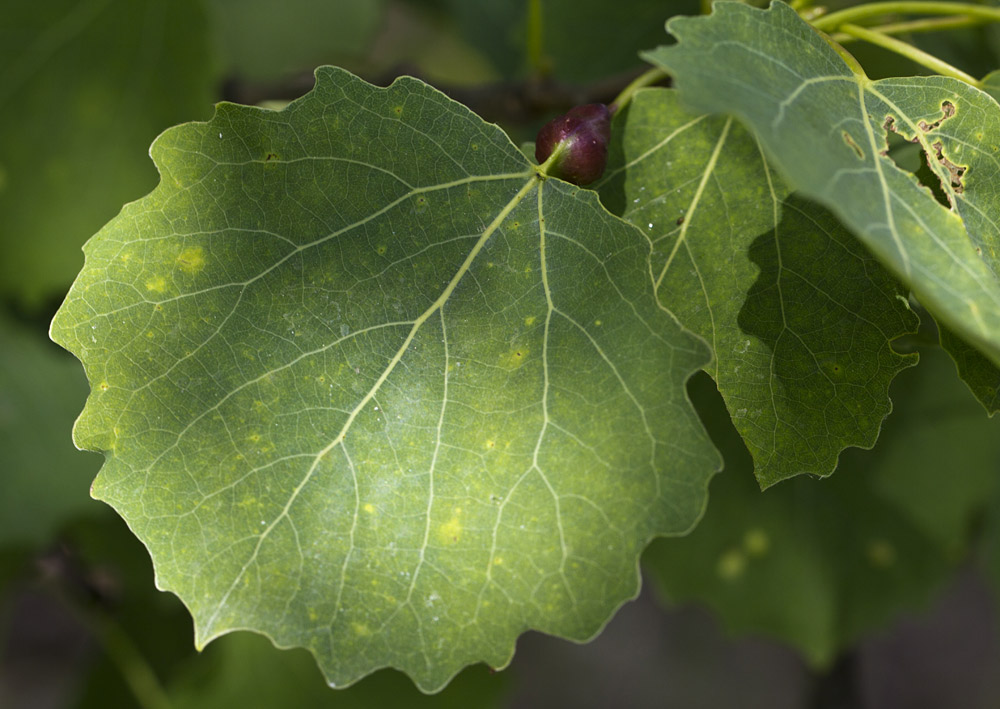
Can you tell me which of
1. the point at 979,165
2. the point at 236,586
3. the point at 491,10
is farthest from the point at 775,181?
the point at 491,10

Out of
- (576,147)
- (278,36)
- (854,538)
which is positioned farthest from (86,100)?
(854,538)

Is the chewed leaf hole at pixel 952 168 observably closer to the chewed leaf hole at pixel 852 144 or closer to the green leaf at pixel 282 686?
the chewed leaf hole at pixel 852 144

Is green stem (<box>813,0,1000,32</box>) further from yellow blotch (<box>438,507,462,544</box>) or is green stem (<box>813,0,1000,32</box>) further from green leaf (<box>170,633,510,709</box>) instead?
green leaf (<box>170,633,510,709</box>)

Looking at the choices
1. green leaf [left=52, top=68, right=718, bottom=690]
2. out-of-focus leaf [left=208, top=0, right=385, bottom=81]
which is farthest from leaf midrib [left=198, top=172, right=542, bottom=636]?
out-of-focus leaf [left=208, top=0, right=385, bottom=81]

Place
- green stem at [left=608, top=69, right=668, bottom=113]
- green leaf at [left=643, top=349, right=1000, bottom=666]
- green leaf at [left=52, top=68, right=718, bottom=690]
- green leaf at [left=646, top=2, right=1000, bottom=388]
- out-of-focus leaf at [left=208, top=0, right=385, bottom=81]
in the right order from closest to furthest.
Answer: green leaf at [left=646, top=2, right=1000, bottom=388], green leaf at [left=52, top=68, right=718, bottom=690], green stem at [left=608, top=69, right=668, bottom=113], green leaf at [left=643, top=349, right=1000, bottom=666], out-of-focus leaf at [left=208, top=0, right=385, bottom=81]

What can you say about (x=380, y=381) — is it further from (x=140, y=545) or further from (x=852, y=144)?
(x=140, y=545)

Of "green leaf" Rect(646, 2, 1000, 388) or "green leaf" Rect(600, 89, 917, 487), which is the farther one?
"green leaf" Rect(600, 89, 917, 487)

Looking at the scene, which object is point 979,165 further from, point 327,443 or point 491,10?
point 491,10
